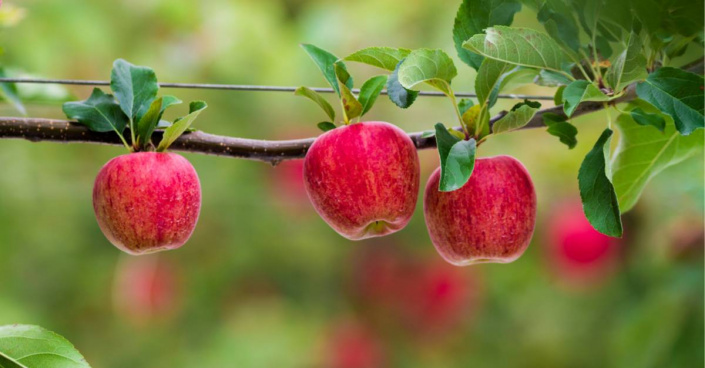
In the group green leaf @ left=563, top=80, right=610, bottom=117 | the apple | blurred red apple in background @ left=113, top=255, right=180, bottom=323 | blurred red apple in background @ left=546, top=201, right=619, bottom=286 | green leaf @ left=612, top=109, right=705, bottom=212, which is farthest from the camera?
the apple

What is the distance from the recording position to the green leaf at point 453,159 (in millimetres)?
492

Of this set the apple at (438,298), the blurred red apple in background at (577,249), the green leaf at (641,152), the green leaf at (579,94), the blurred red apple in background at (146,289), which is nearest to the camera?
the green leaf at (579,94)

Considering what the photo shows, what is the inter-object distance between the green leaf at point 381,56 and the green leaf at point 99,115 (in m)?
0.17

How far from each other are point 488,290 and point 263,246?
2.10ft

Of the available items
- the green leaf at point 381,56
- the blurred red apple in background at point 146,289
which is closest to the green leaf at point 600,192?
the green leaf at point 381,56

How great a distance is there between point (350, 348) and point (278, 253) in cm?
34

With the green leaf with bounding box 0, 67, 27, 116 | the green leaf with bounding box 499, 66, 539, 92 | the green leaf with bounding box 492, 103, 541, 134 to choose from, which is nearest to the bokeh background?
the green leaf with bounding box 0, 67, 27, 116

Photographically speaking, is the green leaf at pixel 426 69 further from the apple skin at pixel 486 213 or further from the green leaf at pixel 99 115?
the green leaf at pixel 99 115

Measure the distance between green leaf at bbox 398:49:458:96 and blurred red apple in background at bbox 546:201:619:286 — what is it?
4.34 ft

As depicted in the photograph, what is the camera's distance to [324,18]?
1.97m

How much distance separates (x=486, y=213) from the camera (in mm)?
556

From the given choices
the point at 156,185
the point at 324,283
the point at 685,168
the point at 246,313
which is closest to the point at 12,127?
the point at 156,185

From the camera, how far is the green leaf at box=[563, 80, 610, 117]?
49cm

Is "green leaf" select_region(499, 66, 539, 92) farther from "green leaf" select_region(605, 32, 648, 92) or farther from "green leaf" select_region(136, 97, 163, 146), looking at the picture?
"green leaf" select_region(136, 97, 163, 146)
